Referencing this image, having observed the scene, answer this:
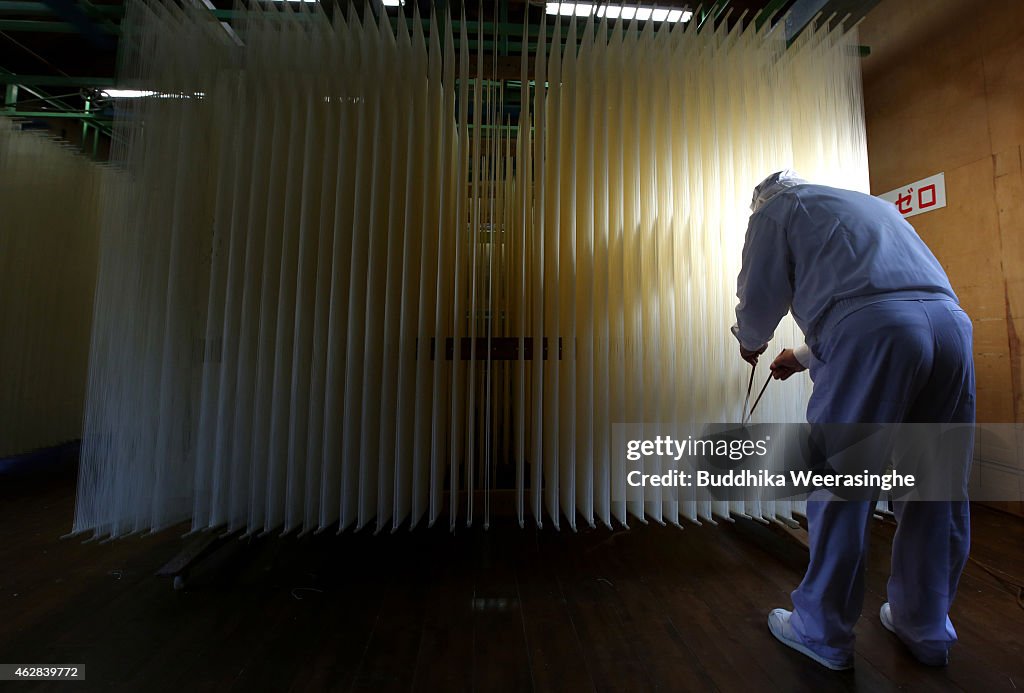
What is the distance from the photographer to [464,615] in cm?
135

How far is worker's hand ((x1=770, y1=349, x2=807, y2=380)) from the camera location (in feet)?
4.54

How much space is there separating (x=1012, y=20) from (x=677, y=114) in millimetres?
1905

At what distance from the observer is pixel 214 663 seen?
113 cm

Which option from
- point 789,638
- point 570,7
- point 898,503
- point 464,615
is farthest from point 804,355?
point 570,7

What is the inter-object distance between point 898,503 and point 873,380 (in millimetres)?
398

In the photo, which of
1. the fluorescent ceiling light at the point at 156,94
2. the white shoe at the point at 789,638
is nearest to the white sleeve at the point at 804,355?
the white shoe at the point at 789,638

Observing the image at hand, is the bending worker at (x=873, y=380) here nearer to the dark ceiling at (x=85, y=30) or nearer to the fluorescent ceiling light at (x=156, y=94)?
the dark ceiling at (x=85, y=30)

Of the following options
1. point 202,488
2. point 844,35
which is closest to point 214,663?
point 202,488

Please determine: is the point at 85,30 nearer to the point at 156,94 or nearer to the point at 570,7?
the point at 156,94

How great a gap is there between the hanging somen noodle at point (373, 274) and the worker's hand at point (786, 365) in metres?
0.21

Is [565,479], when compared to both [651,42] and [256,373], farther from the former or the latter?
[651,42]

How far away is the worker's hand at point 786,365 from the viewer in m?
1.38

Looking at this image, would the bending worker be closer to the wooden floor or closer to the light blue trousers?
the light blue trousers

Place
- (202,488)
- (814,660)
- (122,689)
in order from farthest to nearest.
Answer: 1. (202,488)
2. (814,660)
3. (122,689)
